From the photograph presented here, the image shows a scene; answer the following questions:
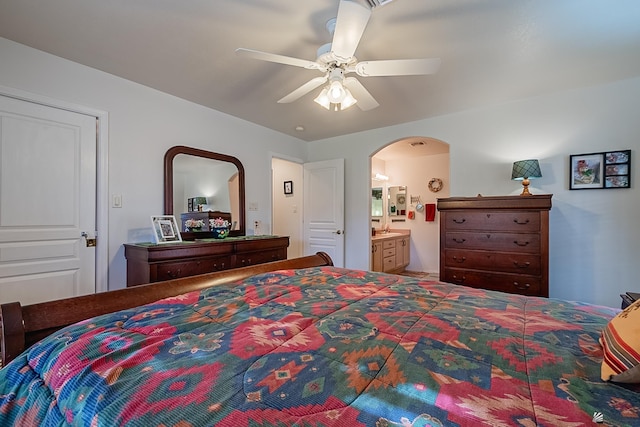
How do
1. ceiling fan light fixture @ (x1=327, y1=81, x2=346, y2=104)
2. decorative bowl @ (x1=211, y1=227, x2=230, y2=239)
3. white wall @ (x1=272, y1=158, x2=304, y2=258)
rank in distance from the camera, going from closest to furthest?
ceiling fan light fixture @ (x1=327, y1=81, x2=346, y2=104) → decorative bowl @ (x1=211, y1=227, x2=230, y2=239) → white wall @ (x1=272, y1=158, x2=304, y2=258)

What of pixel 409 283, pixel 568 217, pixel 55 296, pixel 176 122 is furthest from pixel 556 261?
pixel 55 296

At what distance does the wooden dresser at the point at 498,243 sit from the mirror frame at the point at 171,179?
245 cm

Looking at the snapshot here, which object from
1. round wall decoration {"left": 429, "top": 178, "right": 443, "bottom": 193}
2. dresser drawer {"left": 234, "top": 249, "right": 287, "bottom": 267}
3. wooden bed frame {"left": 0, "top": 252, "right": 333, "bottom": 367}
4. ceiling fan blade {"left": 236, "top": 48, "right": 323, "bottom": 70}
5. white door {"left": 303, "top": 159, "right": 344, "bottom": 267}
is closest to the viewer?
wooden bed frame {"left": 0, "top": 252, "right": 333, "bottom": 367}

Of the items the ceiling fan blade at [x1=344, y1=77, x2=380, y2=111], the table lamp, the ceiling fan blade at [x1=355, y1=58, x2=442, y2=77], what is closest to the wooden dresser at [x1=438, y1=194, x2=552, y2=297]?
the table lamp

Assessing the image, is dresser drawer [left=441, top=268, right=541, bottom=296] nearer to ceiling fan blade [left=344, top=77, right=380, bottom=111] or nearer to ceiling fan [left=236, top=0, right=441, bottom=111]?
ceiling fan blade [left=344, top=77, right=380, bottom=111]

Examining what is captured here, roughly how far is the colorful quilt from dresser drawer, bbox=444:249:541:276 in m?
1.63

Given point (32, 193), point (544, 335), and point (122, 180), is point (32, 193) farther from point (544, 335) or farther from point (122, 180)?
point (544, 335)

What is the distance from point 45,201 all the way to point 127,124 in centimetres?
96

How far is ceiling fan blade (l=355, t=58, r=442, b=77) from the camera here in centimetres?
183

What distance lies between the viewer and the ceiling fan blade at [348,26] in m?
1.42

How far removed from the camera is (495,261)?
2.87 metres

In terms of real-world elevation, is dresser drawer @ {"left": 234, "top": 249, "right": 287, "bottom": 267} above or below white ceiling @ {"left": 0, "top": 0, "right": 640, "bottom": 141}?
below

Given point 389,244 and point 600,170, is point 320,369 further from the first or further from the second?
point 389,244

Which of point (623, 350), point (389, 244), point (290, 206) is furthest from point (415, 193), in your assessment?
point (623, 350)
